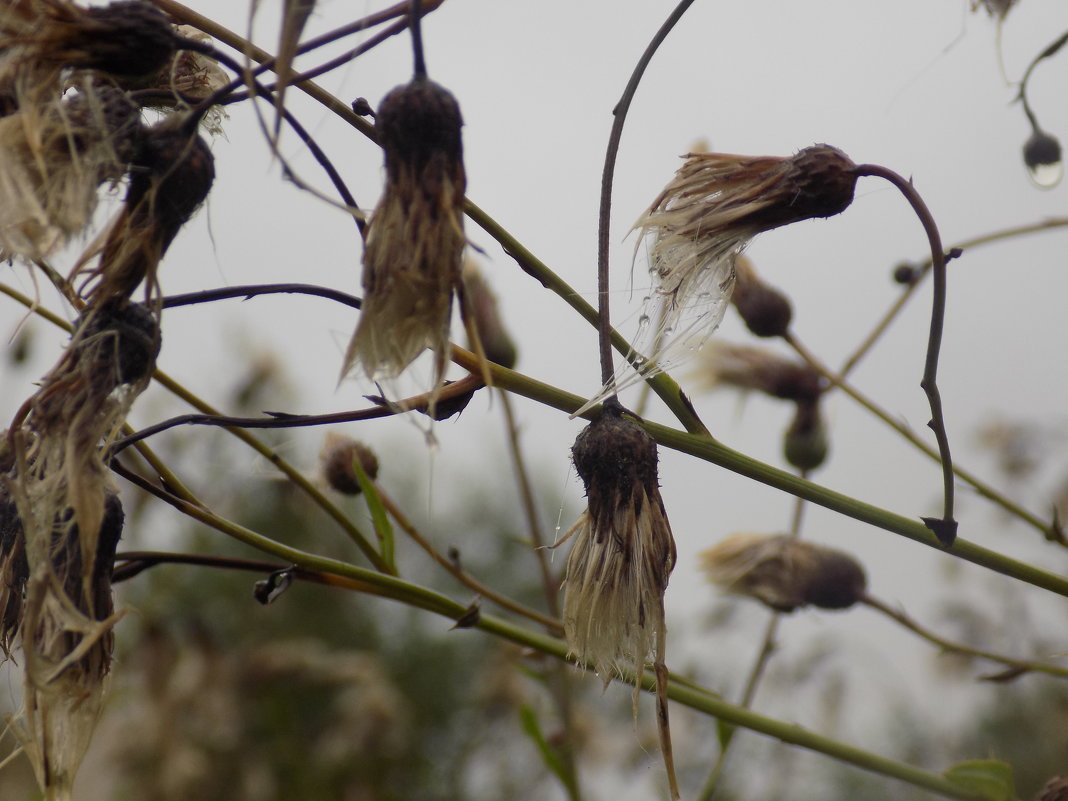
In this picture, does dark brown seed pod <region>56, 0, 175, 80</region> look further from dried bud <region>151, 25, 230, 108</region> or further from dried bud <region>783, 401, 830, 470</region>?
dried bud <region>783, 401, 830, 470</region>

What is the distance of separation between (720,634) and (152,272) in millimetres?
951

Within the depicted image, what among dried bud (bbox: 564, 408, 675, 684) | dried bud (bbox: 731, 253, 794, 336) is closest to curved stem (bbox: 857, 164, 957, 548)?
dried bud (bbox: 564, 408, 675, 684)

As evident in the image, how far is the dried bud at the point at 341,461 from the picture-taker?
714 mm

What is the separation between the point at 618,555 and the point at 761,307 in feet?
1.16

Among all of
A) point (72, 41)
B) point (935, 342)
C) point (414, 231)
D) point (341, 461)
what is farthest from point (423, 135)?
Answer: point (341, 461)

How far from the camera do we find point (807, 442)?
0.82 m

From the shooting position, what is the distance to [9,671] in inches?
19.7

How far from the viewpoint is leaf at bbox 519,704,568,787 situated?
713 millimetres

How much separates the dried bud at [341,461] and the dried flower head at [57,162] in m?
0.34

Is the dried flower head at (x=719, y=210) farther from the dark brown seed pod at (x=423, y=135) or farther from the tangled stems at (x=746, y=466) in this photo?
the dark brown seed pod at (x=423, y=135)

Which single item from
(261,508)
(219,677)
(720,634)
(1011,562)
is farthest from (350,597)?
(1011,562)

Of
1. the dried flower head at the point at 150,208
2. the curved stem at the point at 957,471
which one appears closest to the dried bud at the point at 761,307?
the curved stem at the point at 957,471

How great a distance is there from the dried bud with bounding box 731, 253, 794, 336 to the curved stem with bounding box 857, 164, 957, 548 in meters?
0.25

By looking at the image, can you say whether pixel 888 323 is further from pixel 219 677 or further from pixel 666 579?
pixel 219 677
